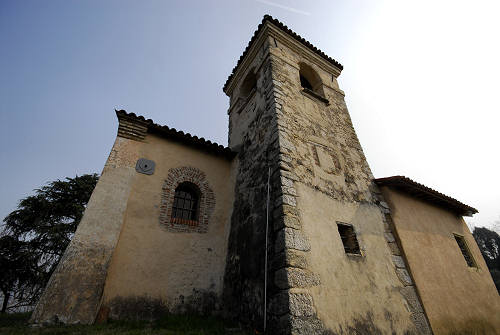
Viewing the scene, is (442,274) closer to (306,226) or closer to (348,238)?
(348,238)

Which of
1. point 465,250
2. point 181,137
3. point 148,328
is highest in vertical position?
point 181,137

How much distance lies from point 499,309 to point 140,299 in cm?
907

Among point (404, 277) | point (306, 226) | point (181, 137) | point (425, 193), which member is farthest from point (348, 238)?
point (181, 137)

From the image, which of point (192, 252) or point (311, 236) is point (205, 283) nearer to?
point (192, 252)

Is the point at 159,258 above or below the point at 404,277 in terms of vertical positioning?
above

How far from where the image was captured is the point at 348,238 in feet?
14.9

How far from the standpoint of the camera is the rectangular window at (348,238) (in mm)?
4379

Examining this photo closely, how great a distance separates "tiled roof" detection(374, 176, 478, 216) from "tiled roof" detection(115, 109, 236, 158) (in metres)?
4.45

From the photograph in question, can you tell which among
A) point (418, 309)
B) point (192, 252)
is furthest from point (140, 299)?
point (418, 309)

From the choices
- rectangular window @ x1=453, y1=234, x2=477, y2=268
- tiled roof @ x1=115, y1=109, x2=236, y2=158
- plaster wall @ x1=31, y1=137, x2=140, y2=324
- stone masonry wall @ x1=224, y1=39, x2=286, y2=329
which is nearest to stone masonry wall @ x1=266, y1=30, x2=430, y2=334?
stone masonry wall @ x1=224, y1=39, x2=286, y2=329

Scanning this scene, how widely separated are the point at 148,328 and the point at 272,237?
8.06ft

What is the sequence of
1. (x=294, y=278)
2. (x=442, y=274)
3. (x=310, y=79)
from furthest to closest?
(x=310, y=79) < (x=442, y=274) < (x=294, y=278)

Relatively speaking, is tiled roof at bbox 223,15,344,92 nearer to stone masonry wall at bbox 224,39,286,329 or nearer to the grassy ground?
stone masonry wall at bbox 224,39,286,329

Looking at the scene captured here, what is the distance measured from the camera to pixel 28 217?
11.2 metres
